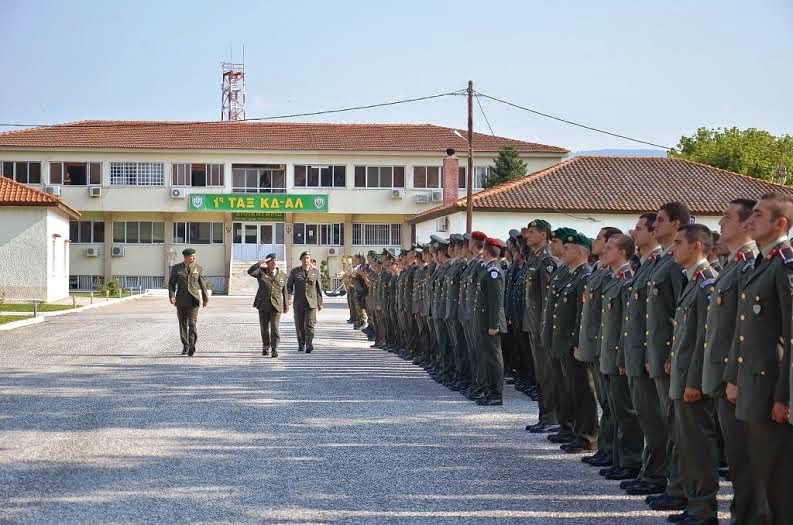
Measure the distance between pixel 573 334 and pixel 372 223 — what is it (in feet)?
197

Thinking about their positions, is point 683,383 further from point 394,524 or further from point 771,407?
point 394,524

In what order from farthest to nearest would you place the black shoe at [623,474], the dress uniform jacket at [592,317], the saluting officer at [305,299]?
the saluting officer at [305,299] → the dress uniform jacket at [592,317] → the black shoe at [623,474]

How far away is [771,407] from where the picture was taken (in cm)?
659

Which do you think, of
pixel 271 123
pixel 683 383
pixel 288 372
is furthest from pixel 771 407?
pixel 271 123

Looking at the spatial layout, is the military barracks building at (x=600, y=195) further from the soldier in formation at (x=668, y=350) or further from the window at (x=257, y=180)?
the soldier in formation at (x=668, y=350)

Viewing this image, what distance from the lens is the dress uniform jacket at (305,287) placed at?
23.5m

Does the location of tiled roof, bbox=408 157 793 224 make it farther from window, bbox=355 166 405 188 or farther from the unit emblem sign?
the unit emblem sign

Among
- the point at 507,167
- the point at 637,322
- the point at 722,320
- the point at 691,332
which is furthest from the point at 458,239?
the point at 507,167

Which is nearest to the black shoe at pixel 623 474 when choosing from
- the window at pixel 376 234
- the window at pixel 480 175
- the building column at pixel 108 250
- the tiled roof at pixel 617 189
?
the tiled roof at pixel 617 189

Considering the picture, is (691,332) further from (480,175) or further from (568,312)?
(480,175)

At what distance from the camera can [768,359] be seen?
6.62m

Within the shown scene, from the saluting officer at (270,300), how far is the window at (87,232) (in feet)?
160

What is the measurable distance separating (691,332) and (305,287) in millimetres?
16281

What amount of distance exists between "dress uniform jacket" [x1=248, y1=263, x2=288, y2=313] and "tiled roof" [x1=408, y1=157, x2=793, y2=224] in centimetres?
2117
